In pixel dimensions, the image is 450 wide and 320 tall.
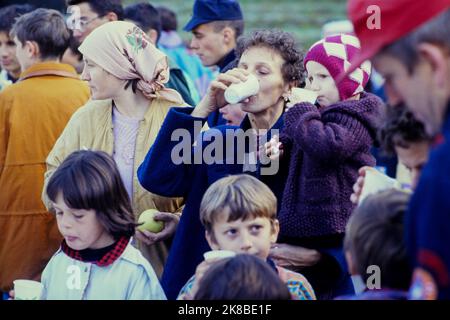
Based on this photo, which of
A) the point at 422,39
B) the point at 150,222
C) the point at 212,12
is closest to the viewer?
the point at 422,39

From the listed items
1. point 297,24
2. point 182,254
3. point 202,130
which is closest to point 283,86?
point 202,130

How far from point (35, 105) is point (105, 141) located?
1130 millimetres

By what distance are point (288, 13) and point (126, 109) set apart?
34.3 ft

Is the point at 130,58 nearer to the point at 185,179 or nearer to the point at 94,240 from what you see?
the point at 185,179

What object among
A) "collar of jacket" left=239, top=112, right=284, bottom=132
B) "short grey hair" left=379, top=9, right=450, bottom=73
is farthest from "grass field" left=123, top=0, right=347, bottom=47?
"short grey hair" left=379, top=9, right=450, bottom=73

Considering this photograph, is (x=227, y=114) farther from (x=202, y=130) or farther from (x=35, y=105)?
(x=35, y=105)

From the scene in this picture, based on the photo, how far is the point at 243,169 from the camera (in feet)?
14.6

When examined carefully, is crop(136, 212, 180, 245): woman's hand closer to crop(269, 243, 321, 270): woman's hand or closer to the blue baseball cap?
crop(269, 243, 321, 270): woman's hand

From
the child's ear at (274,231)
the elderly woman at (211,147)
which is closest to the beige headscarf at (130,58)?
the elderly woman at (211,147)

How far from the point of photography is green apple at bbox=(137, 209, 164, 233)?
15.2 ft

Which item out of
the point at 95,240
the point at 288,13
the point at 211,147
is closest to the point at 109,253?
the point at 95,240

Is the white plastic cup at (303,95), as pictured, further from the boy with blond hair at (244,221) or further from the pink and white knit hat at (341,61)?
the boy with blond hair at (244,221)

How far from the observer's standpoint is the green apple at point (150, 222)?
4.64 m

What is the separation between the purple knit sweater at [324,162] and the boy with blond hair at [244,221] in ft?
0.76
